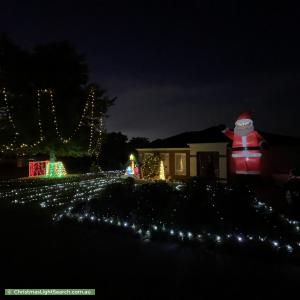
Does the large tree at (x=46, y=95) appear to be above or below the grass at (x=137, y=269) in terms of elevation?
above

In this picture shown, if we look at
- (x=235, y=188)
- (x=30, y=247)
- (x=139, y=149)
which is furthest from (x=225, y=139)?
(x=30, y=247)

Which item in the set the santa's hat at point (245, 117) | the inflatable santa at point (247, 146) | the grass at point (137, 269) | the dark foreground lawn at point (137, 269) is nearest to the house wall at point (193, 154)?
the inflatable santa at point (247, 146)

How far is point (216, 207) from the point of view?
7.64m

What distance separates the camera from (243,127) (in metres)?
15.8

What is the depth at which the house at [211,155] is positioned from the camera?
19138 mm

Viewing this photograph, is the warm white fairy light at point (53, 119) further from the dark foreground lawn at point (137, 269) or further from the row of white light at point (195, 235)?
the dark foreground lawn at point (137, 269)

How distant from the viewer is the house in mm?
19138

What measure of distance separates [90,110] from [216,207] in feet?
76.7

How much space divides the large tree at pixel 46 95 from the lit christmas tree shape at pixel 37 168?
1.25 m

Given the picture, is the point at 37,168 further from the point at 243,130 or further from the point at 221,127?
the point at 243,130

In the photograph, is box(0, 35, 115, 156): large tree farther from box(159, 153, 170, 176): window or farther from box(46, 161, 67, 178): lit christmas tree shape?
box(159, 153, 170, 176): window

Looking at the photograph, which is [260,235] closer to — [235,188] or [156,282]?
[235,188]

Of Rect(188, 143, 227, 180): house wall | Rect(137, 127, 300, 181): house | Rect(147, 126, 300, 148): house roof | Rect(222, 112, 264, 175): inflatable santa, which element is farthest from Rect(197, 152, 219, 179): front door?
Rect(222, 112, 264, 175): inflatable santa

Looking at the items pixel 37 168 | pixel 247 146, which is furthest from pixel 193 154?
pixel 37 168
